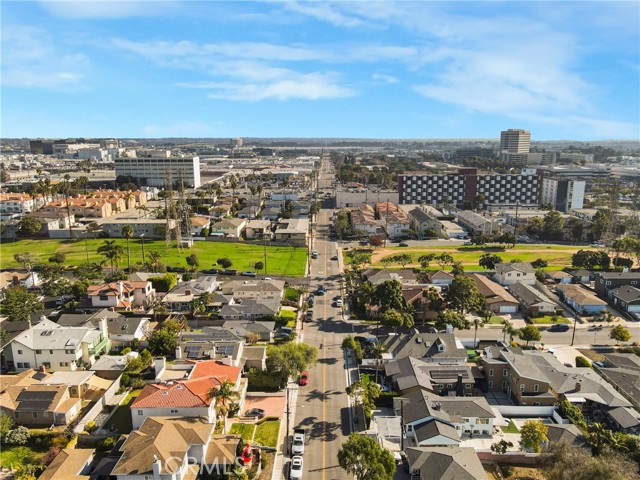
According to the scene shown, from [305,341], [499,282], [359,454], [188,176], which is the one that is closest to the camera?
[359,454]

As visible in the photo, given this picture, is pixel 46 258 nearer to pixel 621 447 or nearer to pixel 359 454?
pixel 359 454

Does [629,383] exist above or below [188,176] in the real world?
below

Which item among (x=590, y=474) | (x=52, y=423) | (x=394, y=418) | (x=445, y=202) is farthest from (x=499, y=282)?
(x=445, y=202)

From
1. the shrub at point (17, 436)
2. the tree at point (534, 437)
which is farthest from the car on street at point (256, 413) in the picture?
the tree at point (534, 437)


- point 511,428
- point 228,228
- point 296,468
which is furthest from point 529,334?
point 228,228

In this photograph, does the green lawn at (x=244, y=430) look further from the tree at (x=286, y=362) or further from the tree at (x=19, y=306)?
the tree at (x=19, y=306)

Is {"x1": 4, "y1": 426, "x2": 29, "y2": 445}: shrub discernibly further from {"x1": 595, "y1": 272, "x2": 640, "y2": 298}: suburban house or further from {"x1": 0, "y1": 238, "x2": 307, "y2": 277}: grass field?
{"x1": 595, "y1": 272, "x2": 640, "y2": 298}: suburban house
